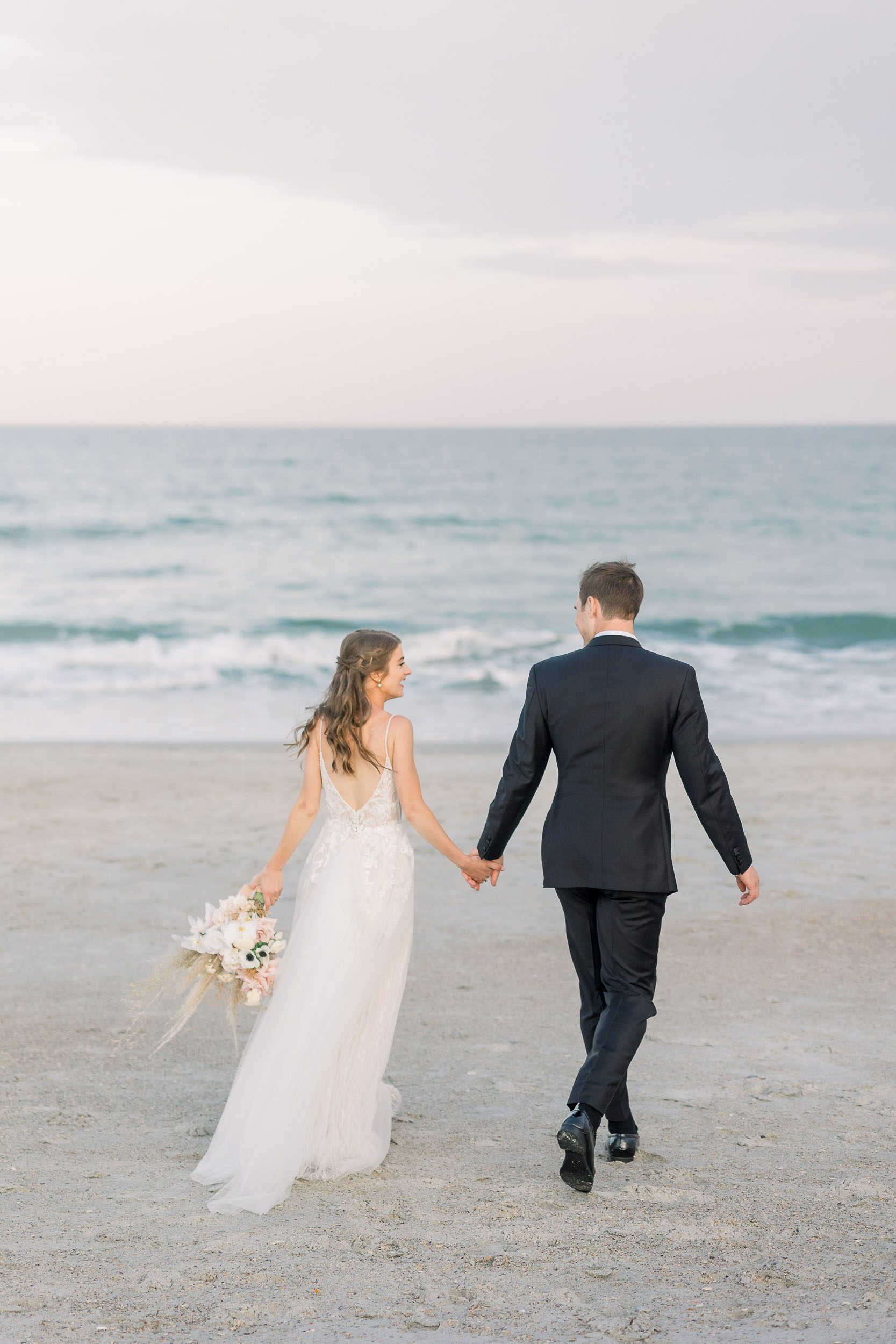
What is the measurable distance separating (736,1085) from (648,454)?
256 ft

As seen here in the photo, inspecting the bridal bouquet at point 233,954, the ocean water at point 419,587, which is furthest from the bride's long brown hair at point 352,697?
the ocean water at point 419,587

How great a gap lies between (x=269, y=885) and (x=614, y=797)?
1.11 m

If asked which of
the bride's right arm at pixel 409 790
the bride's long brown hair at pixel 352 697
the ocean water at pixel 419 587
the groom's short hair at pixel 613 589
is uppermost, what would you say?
the groom's short hair at pixel 613 589

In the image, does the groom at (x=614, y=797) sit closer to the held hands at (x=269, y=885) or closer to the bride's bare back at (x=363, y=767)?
the bride's bare back at (x=363, y=767)

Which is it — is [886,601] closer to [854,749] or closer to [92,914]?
[854,749]

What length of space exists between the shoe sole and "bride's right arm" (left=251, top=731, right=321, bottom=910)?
1.11 m

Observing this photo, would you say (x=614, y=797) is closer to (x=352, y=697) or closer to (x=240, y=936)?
(x=352, y=697)

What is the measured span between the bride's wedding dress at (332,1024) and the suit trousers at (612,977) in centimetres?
54

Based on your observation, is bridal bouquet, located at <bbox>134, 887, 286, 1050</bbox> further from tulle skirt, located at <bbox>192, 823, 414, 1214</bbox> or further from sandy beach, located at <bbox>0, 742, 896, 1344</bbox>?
sandy beach, located at <bbox>0, 742, 896, 1344</bbox>

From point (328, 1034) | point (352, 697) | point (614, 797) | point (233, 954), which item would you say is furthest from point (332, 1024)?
point (614, 797)

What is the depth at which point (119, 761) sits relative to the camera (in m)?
11.4

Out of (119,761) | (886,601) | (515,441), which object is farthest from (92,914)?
(515,441)

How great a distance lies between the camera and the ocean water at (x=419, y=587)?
16641 millimetres

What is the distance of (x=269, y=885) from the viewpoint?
4078 millimetres
